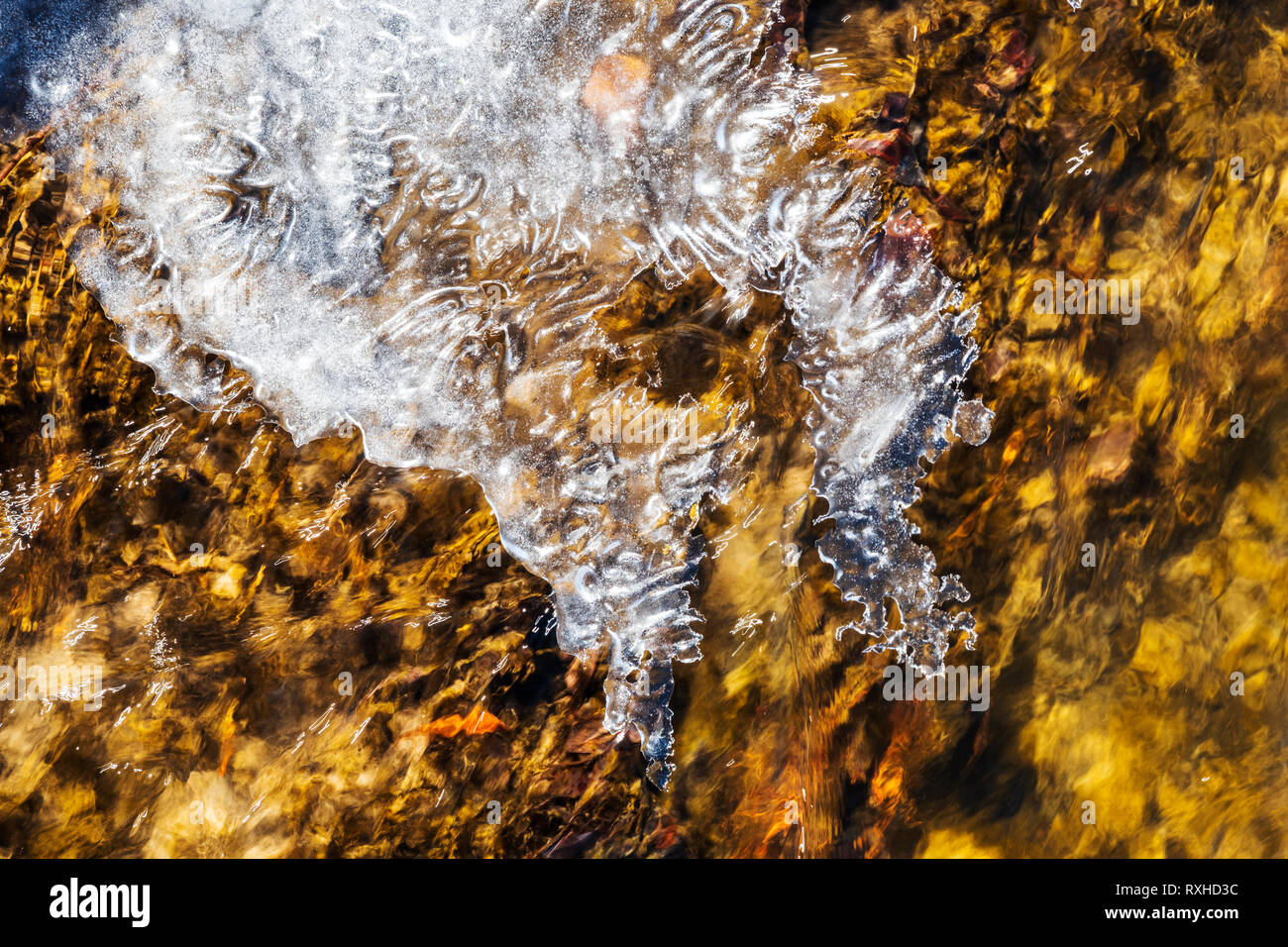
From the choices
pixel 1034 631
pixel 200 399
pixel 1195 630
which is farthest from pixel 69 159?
pixel 1195 630

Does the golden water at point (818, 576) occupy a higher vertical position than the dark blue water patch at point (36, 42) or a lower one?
lower

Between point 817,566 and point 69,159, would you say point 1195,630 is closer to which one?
point 817,566

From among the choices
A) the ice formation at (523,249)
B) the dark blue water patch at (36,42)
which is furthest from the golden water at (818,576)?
the dark blue water patch at (36,42)

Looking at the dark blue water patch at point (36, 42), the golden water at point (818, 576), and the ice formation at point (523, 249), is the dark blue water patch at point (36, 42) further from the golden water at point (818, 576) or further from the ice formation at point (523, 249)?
the golden water at point (818, 576)

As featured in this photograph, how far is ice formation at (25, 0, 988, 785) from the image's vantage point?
70.4 inches

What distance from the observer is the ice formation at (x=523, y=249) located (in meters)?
1.79

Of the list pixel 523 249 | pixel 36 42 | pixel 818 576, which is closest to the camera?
pixel 36 42

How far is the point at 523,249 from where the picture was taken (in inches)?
76.4

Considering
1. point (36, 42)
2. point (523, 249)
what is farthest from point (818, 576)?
point (36, 42)

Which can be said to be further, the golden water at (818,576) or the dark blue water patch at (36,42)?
the golden water at (818,576)

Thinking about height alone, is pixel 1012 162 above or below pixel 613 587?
above

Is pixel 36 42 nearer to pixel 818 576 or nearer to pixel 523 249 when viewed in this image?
pixel 523 249

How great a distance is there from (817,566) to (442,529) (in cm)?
99
